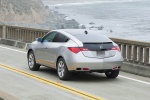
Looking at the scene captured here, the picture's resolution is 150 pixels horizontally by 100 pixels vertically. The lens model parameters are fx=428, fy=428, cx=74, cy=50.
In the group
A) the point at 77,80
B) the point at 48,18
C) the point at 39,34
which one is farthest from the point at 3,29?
the point at 48,18

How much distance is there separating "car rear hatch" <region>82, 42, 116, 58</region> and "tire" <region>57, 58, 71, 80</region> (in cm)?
69

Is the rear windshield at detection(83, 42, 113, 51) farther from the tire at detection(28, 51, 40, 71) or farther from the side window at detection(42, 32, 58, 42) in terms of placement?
the tire at detection(28, 51, 40, 71)

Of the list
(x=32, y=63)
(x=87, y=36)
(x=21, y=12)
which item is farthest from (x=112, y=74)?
(x=21, y=12)

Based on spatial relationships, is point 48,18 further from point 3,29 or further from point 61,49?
point 61,49

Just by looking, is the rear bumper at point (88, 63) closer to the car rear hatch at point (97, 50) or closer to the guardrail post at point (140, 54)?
the car rear hatch at point (97, 50)

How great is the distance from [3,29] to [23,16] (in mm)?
70667

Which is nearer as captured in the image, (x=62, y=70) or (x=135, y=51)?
(x=62, y=70)

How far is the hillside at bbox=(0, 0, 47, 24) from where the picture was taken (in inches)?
3556

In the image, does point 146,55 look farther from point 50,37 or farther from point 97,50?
point 50,37

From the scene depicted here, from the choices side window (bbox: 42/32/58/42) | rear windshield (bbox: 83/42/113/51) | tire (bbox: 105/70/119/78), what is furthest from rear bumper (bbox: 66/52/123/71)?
side window (bbox: 42/32/58/42)

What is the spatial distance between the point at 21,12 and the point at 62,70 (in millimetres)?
84435

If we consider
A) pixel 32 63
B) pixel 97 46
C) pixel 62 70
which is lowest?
pixel 62 70

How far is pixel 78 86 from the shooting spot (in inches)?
439

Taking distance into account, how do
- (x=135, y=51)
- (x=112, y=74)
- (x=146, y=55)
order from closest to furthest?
(x=112, y=74) → (x=146, y=55) → (x=135, y=51)
